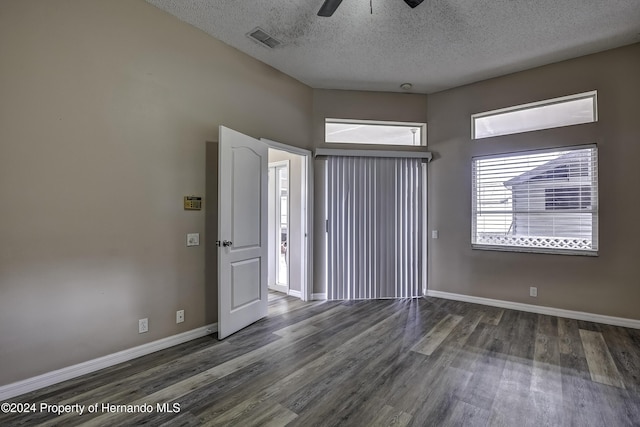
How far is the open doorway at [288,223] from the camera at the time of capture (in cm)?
427

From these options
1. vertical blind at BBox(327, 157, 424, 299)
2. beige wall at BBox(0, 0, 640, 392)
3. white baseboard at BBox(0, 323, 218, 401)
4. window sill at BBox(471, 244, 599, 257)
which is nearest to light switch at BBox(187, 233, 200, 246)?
beige wall at BBox(0, 0, 640, 392)

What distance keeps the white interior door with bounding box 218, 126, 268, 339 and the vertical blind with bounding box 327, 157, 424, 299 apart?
1.16 meters

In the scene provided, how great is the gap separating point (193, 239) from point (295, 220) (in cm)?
181

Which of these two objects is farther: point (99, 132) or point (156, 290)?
point (156, 290)

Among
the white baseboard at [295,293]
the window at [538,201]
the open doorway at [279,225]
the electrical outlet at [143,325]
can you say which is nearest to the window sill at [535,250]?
the window at [538,201]

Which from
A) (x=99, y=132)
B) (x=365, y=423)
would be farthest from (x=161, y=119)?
(x=365, y=423)

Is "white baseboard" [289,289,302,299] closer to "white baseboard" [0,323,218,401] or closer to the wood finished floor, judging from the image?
the wood finished floor

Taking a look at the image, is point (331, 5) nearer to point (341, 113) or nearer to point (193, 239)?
point (341, 113)

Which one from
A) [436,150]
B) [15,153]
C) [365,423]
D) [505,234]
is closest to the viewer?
[365,423]

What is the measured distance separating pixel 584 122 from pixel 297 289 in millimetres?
4212

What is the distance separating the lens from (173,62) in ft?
9.26

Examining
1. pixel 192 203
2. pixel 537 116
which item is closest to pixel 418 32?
pixel 537 116

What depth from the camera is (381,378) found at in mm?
2240

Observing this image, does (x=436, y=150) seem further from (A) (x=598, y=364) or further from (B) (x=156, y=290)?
(B) (x=156, y=290)
